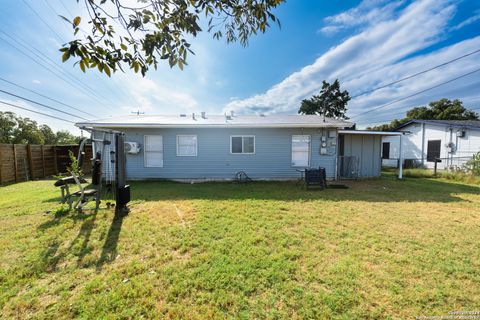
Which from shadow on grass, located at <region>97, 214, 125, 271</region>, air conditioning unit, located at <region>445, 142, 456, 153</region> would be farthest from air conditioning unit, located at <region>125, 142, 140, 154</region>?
air conditioning unit, located at <region>445, 142, 456, 153</region>

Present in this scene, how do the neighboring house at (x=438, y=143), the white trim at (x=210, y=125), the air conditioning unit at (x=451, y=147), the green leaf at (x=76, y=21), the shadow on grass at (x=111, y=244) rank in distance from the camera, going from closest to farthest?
the green leaf at (x=76, y=21) → the shadow on grass at (x=111, y=244) → the white trim at (x=210, y=125) → the neighboring house at (x=438, y=143) → the air conditioning unit at (x=451, y=147)

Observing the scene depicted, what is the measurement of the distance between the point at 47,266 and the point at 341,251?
401cm

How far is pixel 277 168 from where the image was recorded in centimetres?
838

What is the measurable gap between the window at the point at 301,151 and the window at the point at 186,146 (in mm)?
4411

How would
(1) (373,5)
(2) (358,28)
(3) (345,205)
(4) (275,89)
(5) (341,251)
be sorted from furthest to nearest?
1. (4) (275,89)
2. (2) (358,28)
3. (1) (373,5)
4. (3) (345,205)
5. (5) (341,251)

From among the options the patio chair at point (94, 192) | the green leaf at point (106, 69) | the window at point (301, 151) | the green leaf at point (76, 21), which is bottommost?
the patio chair at point (94, 192)

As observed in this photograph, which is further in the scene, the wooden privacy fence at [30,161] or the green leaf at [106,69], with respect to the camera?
the wooden privacy fence at [30,161]

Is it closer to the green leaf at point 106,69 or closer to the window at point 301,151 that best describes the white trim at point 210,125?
the window at point 301,151

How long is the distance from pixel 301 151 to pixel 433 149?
11447 mm

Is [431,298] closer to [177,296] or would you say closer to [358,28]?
[177,296]

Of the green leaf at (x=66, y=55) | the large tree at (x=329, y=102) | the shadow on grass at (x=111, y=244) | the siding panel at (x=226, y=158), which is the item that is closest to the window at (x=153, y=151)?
the siding panel at (x=226, y=158)

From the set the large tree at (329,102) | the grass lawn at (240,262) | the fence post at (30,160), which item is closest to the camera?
the grass lawn at (240,262)

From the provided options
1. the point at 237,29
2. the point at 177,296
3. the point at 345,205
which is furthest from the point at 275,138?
the point at 177,296

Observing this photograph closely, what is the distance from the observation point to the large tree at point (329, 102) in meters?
25.7
